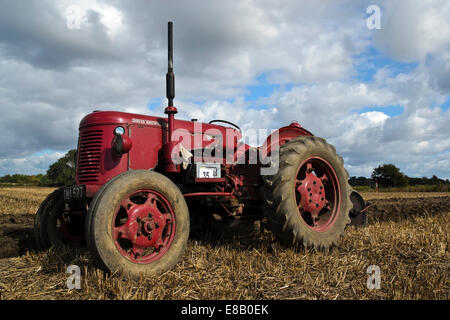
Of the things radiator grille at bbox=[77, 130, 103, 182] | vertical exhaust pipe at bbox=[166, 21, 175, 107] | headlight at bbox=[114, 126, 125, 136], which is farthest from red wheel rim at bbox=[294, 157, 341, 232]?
radiator grille at bbox=[77, 130, 103, 182]

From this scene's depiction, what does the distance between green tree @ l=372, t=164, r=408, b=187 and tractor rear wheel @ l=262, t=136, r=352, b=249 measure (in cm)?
3408

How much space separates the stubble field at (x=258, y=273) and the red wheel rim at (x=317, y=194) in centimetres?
42

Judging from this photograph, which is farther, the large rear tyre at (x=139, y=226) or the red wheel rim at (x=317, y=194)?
A: the red wheel rim at (x=317, y=194)

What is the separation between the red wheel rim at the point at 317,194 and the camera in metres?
4.47

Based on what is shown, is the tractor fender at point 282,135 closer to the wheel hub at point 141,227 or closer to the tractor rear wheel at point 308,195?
the tractor rear wheel at point 308,195

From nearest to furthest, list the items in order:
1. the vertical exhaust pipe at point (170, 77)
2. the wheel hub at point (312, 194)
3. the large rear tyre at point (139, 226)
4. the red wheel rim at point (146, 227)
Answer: the large rear tyre at point (139, 226) < the red wheel rim at point (146, 227) < the wheel hub at point (312, 194) < the vertical exhaust pipe at point (170, 77)

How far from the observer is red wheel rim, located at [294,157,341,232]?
4469 millimetres

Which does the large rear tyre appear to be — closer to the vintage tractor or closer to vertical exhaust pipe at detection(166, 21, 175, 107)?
the vintage tractor

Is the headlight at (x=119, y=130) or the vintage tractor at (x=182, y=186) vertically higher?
the headlight at (x=119, y=130)

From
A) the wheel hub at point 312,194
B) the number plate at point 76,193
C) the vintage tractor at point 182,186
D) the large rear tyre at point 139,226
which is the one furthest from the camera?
the wheel hub at point 312,194

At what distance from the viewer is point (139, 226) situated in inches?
133

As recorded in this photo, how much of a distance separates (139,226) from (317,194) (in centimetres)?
237

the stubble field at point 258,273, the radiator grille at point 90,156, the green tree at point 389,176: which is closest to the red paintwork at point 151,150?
the radiator grille at point 90,156

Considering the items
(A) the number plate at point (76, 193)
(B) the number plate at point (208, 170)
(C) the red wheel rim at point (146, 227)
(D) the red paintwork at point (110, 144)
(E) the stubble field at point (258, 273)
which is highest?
(D) the red paintwork at point (110, 144)
